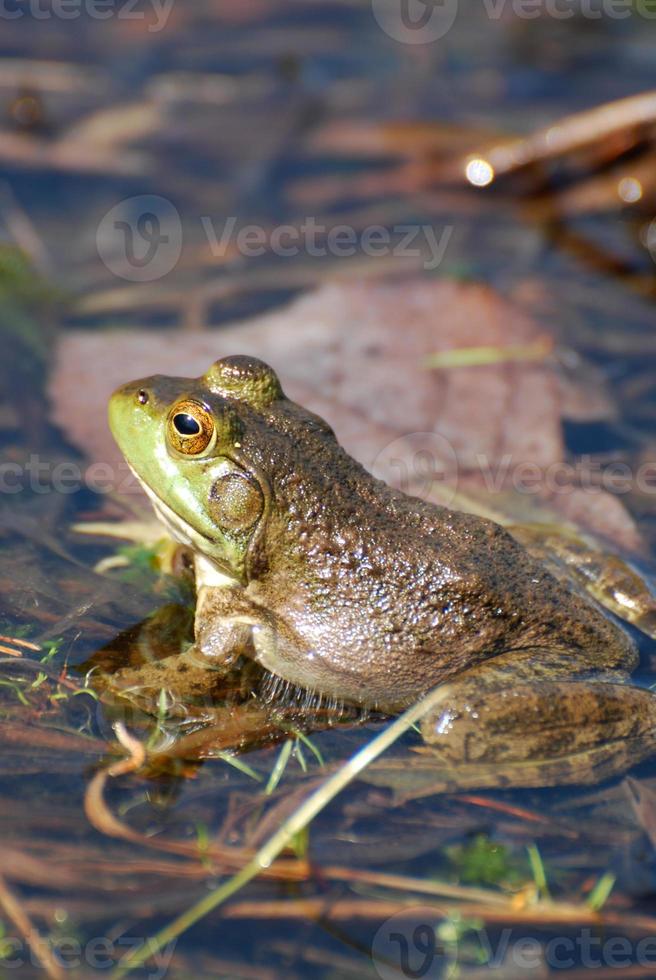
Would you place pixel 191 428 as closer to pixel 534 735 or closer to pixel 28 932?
pixel 534 735

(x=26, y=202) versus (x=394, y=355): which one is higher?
(x=26, y=202)

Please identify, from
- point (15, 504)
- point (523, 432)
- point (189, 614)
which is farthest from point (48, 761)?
point (523, 432)

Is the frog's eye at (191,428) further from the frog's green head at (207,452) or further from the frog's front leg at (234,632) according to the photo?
the frog's front leg at (234,632)

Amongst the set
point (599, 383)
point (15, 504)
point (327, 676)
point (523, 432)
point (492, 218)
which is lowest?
point (327, 676)

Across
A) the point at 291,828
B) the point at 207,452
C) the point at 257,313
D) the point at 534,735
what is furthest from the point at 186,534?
the point at 257,313

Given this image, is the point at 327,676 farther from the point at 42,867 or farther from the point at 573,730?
the point at 42,867

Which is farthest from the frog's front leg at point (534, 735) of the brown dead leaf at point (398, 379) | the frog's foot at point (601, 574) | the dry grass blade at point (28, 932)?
the dry grass blade at point (28, 932)
